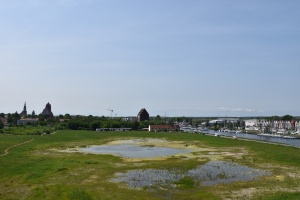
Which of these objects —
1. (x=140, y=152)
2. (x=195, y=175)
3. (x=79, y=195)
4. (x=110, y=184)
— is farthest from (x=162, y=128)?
(x=79, y=195)

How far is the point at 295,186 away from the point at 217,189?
9101 millimetres

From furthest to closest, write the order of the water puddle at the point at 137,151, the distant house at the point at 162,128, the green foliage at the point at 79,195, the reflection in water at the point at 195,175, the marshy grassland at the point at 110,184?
the distant house at the point at 162,128 < the water puddle at the point at 137,151 < the reflection in water at the point at 195,175 < the marshy grassland at the point at 110,184 < the green foliage at the point at 79,195

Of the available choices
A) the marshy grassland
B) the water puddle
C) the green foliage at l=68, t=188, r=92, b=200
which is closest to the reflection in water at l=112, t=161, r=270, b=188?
the marshy grassland

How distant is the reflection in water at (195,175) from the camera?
36.4m

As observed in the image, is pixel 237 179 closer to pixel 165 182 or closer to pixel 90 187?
pixel 165 182

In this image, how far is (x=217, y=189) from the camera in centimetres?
3328

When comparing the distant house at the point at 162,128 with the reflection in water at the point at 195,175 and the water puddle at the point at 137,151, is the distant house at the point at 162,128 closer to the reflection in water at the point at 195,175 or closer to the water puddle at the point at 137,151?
the water puddle at the point at 137,151

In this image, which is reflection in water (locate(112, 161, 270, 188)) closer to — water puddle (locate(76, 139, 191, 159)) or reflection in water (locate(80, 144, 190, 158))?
water puddle (locate(76, 139, 191, 159))

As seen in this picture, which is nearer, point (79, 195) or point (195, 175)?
point (79, 195)

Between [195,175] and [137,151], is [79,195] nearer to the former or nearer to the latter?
[195,175]

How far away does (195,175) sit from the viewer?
40.8 metres

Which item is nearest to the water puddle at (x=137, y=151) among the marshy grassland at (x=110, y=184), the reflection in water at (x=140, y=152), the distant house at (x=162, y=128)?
the reflection in water at (x=140, y=152)

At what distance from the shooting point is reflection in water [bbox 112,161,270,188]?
36.4m

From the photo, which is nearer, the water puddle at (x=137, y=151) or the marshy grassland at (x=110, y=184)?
the marshy grassland at (x=110, y=184)
